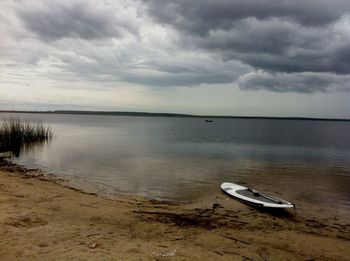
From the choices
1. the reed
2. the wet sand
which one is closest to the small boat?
the wet sand

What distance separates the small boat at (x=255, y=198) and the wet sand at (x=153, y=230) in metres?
0.31

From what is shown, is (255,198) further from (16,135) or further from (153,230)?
(16,135)

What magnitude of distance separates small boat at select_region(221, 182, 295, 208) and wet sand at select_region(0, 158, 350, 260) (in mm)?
307

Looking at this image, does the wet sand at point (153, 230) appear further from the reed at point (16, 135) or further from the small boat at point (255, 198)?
the reed at point (16, 135)

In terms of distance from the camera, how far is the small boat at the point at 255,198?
35.4ft

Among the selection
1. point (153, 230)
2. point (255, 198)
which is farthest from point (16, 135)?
point (153, 230)

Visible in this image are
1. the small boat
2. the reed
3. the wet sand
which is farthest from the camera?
the reed

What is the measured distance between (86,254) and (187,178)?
11.3m

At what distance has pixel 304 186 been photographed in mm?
15938

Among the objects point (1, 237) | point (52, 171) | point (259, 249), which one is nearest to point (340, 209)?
point (259, 249)

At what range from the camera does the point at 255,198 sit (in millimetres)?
11844

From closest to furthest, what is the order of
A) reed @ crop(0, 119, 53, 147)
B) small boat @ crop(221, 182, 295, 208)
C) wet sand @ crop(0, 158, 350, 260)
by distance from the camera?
wet sand @ crop(0, 158, 350, 260) → small boat @ crop(221, 182, 295, 208) → reed @ crop(0, 119, 53, 147)

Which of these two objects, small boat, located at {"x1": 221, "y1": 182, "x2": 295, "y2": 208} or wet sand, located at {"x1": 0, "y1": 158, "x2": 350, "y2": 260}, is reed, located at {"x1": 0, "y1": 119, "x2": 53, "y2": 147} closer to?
wet sand, located at {"x1": 0, "y1": 158, "x2": 350, "y2": 260}

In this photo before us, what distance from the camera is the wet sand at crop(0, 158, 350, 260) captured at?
6.05 metres
